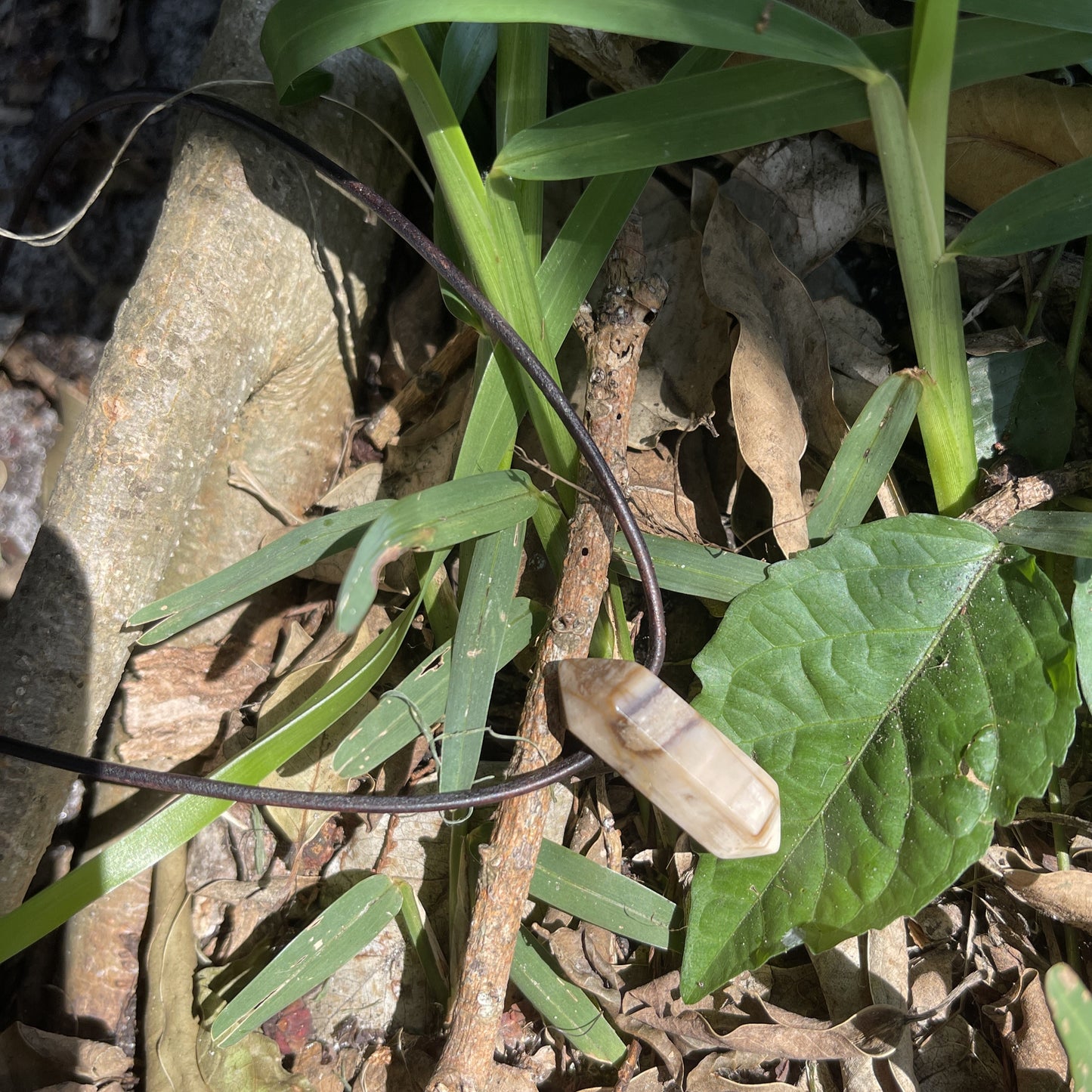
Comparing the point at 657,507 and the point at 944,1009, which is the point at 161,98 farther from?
the point at 944,1009

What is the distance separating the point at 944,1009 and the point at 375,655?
0.85m

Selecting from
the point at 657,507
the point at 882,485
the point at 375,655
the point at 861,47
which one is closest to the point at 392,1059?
the point at 375,655

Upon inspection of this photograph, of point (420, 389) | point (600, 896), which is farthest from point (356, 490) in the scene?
point (600, 896)

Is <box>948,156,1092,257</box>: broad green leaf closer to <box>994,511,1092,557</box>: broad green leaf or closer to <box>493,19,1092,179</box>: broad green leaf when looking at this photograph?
<box>493,19,1092,179</box>: broad green leaf

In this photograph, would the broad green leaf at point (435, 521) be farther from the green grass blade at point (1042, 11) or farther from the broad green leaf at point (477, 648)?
the green grass blade at point (1042, 11)

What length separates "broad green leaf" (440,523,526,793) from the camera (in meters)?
0.94

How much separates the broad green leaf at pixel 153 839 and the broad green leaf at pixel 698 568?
0.40m

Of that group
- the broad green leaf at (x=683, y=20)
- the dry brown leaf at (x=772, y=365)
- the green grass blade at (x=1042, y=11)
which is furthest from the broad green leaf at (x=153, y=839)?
the green grass blade at (x=1042, y=11)

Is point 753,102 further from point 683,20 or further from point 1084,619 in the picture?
point 1084,619

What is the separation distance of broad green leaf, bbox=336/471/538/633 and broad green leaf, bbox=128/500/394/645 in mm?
74

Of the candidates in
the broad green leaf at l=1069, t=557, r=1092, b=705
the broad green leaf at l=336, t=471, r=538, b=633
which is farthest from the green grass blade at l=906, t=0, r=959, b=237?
the broad green leaf at l=336, t=471, r=538, b=633

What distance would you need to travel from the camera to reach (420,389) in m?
1.26

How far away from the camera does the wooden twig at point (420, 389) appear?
4.01ft

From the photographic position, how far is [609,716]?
34.0 inches
